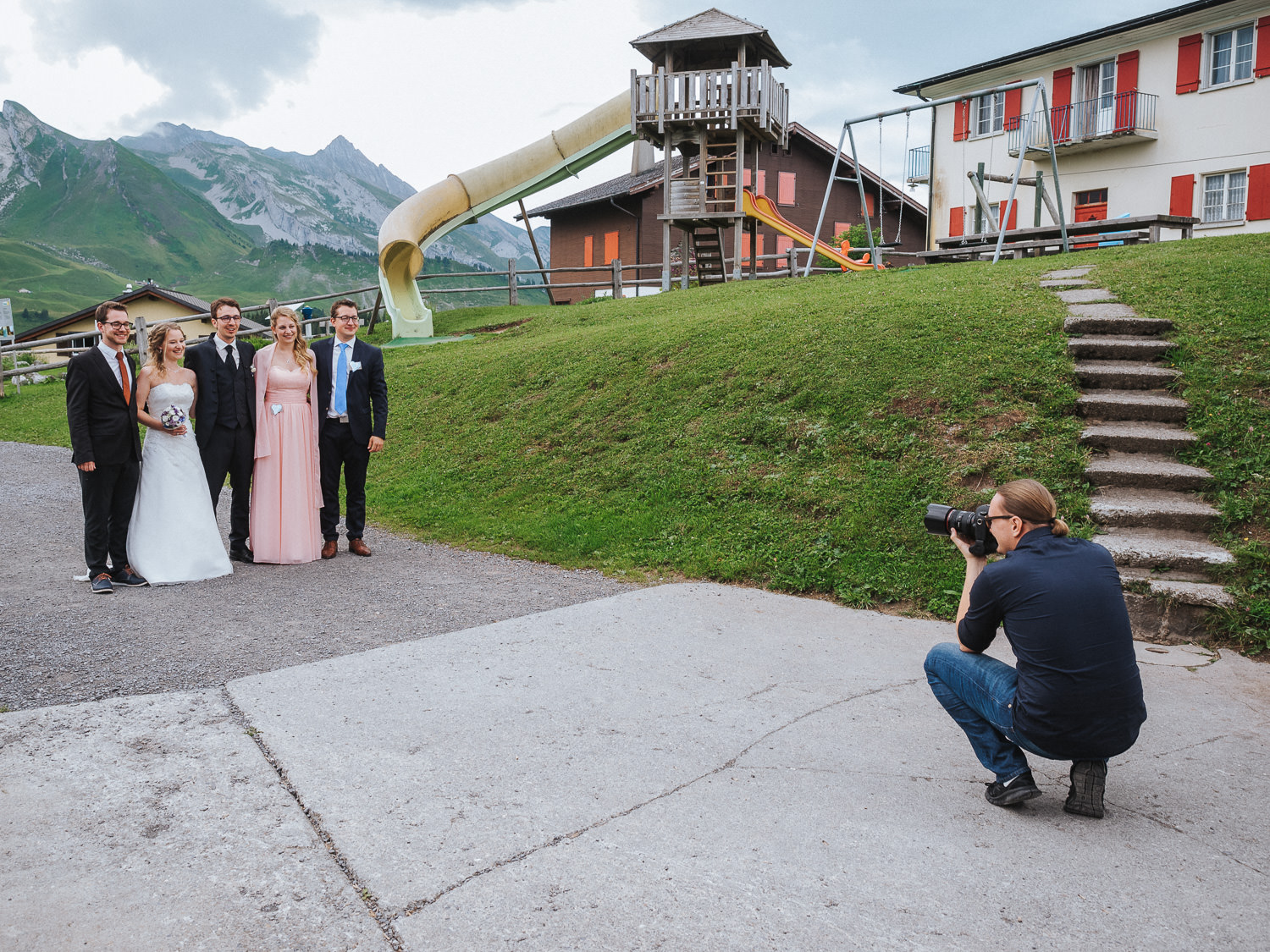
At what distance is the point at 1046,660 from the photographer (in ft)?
10.4

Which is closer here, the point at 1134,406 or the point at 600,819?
the point at 600,819

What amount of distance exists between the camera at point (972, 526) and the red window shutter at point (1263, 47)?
25.1 metres

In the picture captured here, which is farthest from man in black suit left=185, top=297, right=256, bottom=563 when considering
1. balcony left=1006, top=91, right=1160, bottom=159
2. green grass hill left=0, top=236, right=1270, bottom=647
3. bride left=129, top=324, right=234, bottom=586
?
balcony left=1006, top=91, right=1160, bottom=159

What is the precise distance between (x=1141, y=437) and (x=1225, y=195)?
69.8 feet

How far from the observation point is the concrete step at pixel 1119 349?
8195mm

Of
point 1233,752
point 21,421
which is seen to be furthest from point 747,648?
point 21,421

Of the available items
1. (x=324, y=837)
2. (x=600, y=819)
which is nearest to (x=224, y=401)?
(x=324, y=837)

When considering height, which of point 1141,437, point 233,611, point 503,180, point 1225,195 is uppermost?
point 503,180

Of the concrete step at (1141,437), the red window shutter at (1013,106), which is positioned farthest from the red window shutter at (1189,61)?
the concrete step at (1141,437)

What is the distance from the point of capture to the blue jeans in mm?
3314

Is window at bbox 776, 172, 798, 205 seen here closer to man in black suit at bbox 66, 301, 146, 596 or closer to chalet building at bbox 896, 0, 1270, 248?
chalet building at bbox 896, 0, 1270, 248

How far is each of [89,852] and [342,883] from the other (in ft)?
2.70

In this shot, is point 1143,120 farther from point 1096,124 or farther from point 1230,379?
point 1230,379

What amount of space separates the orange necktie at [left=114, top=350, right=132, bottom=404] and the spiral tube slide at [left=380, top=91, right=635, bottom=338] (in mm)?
17089
